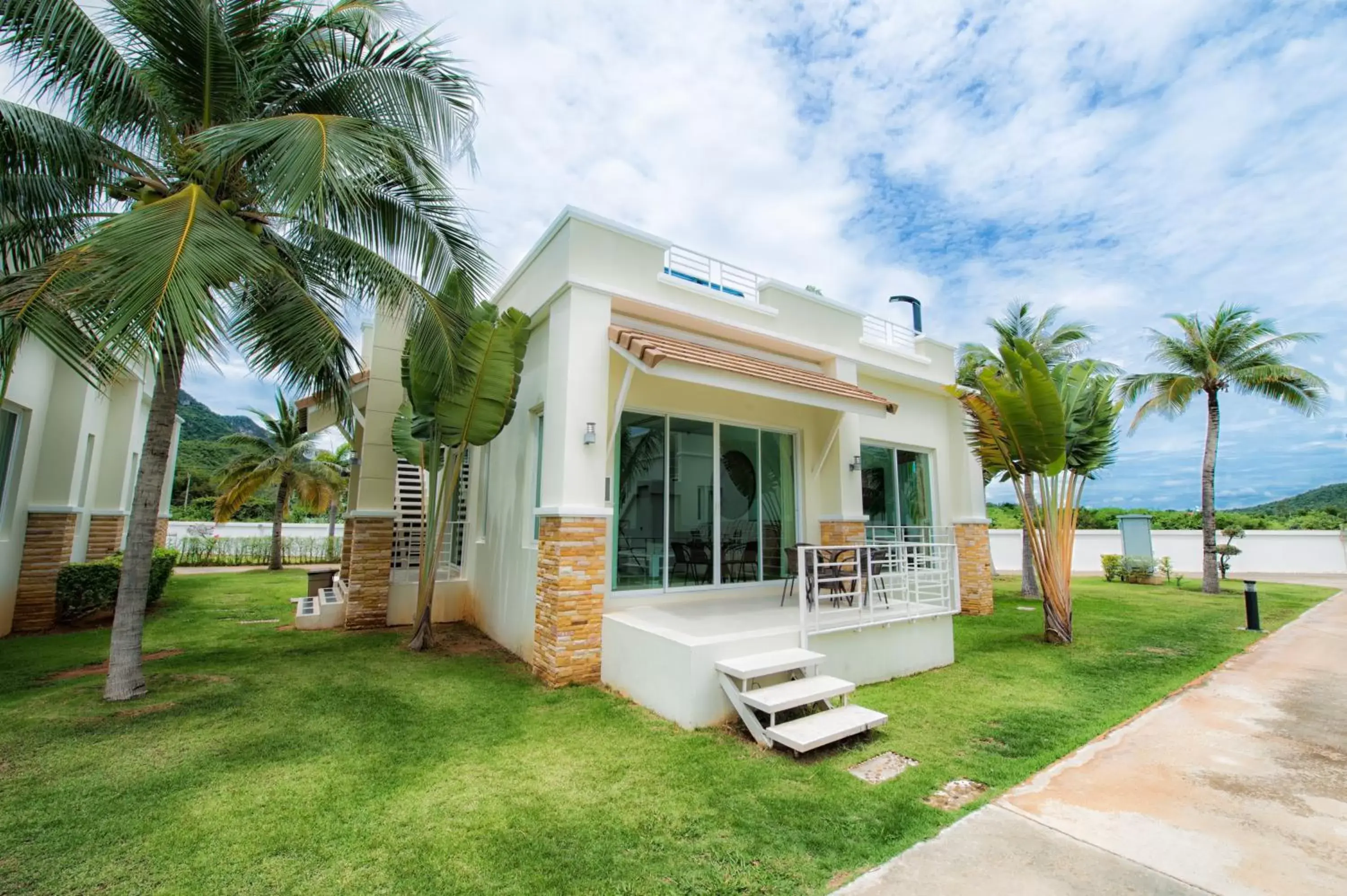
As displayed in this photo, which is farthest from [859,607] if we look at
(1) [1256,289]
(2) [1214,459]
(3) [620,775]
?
(1) [1256,289]

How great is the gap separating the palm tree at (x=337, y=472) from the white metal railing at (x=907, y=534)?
24287 mm

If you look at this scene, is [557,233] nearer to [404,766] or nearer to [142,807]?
[404,766]

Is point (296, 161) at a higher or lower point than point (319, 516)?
higher

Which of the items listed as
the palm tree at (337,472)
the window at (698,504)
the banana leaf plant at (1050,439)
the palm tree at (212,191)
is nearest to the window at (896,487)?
the banana leaf plant at (1050,439)

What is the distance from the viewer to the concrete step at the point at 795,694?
532cm

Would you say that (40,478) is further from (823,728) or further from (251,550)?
(251,550)

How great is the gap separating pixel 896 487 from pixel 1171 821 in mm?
9101

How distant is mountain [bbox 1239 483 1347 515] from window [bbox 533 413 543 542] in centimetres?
4144

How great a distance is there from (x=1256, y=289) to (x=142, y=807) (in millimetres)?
31040

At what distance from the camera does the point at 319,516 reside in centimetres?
4288

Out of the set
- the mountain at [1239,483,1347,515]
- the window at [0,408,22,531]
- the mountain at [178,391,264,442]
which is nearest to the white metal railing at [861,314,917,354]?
the window at [0,408,22,531]

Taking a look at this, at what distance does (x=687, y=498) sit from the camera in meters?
9.02

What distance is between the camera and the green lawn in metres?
3.29

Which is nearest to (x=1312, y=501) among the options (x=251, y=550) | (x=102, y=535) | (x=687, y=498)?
(x=687, y=498)
